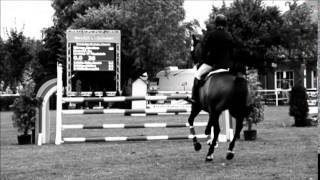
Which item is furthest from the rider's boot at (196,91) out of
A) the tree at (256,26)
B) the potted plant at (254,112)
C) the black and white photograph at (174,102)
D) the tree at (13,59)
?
the tree at (13,59)

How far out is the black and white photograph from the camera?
5625 millimetres

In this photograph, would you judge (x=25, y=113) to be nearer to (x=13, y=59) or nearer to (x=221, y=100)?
(x=221, y=100)

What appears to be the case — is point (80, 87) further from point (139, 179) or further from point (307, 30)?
point (139, 179)

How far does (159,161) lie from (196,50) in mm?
7633

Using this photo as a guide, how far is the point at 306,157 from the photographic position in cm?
1181

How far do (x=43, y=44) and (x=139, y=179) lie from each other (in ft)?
Answer: 195

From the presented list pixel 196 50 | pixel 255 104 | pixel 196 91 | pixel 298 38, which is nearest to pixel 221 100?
pixel 196 91

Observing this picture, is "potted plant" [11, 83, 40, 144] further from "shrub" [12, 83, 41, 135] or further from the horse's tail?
the horse's tail

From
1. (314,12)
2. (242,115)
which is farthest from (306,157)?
(314,12)

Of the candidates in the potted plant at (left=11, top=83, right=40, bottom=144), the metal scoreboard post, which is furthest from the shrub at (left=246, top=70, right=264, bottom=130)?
the metal scoreboard post

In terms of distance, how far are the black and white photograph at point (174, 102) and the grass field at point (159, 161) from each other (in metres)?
0.03

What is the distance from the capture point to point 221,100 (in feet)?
19.3

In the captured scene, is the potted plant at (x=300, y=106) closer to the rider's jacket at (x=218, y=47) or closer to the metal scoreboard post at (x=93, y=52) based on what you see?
the metal scoreboard post at (x=93, y=52)

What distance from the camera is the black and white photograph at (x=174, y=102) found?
18.5 ft
